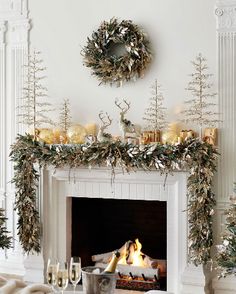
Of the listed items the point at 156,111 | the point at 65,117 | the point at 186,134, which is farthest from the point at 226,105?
the point at 65,117

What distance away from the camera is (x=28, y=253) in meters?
5.50

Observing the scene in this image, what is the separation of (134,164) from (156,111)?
0.53m

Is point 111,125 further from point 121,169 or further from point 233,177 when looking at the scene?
point 233,177

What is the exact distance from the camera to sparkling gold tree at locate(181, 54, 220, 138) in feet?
16.3

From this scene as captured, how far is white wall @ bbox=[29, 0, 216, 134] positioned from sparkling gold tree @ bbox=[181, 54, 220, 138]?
0.07 metres

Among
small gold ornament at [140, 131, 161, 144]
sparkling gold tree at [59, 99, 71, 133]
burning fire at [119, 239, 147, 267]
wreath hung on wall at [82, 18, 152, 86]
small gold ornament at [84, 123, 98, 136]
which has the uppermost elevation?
wreath hung on wall at [82, 18, 152, 86]

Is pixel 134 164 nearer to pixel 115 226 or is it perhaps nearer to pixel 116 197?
pixel 116 197

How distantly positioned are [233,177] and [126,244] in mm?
1266

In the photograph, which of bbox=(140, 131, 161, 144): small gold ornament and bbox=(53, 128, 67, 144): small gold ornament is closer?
bbox=(140, 131, 161, 144): small gold ornament

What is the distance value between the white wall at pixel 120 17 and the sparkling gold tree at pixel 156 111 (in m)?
0.05

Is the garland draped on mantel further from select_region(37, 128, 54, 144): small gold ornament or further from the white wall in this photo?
the white wall

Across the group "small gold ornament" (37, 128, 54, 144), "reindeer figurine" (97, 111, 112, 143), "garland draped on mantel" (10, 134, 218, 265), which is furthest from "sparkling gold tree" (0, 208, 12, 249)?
"reindeer figurine" (97, 111, 112, 143)

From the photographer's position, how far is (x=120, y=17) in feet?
17.5

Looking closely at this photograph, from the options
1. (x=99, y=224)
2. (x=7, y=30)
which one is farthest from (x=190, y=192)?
(x=7, y=30)
